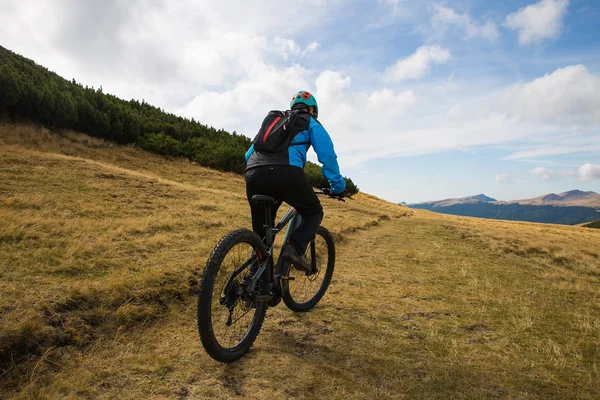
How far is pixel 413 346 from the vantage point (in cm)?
422

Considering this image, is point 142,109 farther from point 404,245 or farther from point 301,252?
point 301,252

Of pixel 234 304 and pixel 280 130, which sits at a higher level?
pixel 280 130

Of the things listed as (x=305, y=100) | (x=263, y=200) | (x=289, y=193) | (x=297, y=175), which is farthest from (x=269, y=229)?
(x=305, y=100)

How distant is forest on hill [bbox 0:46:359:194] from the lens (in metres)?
25.0

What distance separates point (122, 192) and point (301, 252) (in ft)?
42.0

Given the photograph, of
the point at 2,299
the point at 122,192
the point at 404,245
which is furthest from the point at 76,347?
the point at 122,192

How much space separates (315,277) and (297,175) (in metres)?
2.32

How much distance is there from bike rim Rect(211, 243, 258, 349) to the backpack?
1240 mm

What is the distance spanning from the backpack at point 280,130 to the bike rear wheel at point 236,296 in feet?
3.54

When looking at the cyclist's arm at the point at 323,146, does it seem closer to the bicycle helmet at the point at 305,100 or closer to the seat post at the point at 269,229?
the bicycle helmet at the point at 305,100

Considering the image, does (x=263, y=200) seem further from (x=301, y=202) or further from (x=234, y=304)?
(x=234, y=304)

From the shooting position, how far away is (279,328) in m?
4.65

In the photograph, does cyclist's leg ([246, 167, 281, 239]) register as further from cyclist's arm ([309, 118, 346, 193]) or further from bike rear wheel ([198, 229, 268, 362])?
cyclist's arm ([309, 118, 346, 193])

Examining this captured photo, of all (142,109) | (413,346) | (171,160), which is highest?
(142,109)
